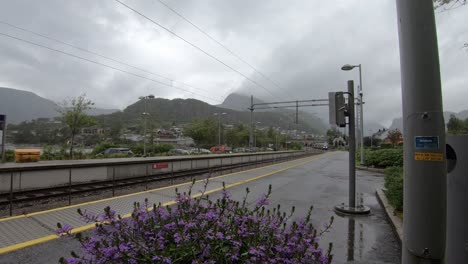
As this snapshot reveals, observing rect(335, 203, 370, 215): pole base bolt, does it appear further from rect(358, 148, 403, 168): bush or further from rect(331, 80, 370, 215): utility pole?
rect(358, 148, 403, 168): bush

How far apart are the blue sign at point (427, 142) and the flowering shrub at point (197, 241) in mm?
1086

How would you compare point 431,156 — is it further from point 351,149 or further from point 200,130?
point 200,130

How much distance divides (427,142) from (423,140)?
0.03m

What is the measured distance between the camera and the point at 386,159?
66.1 feet

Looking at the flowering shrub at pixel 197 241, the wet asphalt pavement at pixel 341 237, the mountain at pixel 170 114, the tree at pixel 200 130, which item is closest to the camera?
the flowering shrub at pixel 197 241

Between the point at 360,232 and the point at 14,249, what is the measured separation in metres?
6.19

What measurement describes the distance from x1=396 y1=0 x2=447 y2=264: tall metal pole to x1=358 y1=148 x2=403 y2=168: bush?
17.1 metres

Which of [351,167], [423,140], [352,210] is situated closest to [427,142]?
[423,140]

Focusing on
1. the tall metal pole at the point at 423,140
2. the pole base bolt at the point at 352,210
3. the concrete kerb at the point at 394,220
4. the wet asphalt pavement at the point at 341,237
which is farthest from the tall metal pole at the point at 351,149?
the tall metal pole at the point at 423,140

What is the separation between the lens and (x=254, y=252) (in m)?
1.73

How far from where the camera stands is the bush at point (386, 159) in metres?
18.0

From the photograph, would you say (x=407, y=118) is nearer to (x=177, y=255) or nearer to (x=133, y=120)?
(x=177, y=255)

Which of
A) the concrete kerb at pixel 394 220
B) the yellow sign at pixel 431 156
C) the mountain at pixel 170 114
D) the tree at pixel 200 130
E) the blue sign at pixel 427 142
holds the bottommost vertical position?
the concrete kerb at pixel 394 220

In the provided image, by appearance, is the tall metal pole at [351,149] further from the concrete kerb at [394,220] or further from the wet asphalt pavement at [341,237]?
the concrete kerb at [394,220]
